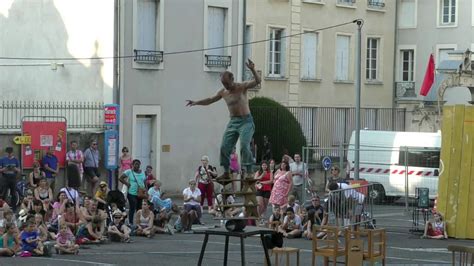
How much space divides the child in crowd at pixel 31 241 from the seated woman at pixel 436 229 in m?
9.84

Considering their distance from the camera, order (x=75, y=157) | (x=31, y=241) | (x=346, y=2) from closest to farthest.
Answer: (x=31, y=241), (x=75, y=157), (x=346, y=2)

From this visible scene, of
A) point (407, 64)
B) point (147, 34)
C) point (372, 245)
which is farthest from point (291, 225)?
point (407, 64)

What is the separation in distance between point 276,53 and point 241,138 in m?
30.8

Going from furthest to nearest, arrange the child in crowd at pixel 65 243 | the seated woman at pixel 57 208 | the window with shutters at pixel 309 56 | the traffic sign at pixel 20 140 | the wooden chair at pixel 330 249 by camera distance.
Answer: the window with shutters at pixel 309 56 → the traffic sign at pixel 20 140 → the seated woman at pixel 57 208 → the child in crowd at pixel 65 243 → the wooden chair at pixel 330 249

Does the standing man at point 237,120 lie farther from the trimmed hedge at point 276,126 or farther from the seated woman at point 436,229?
the trimmed hedge at point 276,126

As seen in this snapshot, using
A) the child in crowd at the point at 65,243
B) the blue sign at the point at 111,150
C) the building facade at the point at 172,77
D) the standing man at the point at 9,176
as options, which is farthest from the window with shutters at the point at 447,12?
the child in crowd at the point at 65,243

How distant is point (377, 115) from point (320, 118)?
16.7ft

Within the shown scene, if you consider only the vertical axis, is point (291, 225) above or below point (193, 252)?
above

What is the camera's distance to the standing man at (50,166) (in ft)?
101

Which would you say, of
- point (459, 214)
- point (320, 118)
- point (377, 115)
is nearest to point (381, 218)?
point (459, 214)

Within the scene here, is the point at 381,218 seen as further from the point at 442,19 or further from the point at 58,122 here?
the point at 442,19

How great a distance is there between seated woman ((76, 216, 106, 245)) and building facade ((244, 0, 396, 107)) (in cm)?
1969

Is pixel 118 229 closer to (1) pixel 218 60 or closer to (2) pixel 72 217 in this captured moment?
(2) pixel 72 217

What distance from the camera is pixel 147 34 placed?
117 feet
